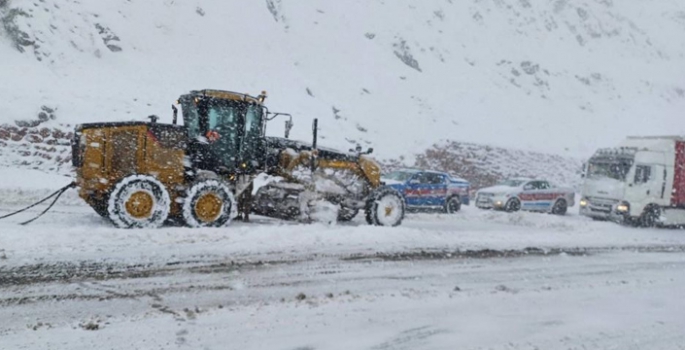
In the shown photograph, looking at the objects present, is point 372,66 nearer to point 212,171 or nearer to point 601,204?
point 601,204

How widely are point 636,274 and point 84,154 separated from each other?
10.1 meters

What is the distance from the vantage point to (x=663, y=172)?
60.4 ft

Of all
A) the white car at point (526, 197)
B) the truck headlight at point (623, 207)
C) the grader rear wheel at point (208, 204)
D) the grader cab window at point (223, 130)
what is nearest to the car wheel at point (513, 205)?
the white car at point (526, 197)

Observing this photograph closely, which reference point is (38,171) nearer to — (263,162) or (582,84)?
(263,162)

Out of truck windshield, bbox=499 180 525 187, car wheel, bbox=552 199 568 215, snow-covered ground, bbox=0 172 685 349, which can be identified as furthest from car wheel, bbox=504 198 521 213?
snow-covered ground, bbox=0 172 685 349

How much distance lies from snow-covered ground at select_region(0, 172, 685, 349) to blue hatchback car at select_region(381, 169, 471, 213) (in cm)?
639

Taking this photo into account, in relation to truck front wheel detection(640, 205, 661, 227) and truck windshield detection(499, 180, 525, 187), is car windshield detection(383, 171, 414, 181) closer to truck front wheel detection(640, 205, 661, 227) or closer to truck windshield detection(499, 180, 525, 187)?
truck windshield detection(499, 180, 525, 187)

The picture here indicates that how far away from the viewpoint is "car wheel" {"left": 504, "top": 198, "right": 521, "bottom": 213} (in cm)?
2073

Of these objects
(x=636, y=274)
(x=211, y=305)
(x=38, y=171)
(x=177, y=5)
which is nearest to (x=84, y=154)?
(x=211, y=305)

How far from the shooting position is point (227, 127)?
38.3ft

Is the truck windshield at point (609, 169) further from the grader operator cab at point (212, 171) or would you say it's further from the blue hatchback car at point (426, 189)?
the grader operator cab at point (212, 171)

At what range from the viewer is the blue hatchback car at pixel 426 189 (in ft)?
58.9

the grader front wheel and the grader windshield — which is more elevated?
the grader windshield

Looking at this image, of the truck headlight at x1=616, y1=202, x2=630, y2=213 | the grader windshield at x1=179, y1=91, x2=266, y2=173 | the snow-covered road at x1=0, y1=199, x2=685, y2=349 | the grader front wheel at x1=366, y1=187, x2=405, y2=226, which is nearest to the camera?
the snow-covered road at x1=0, y1=199, x2=685, y2=349
